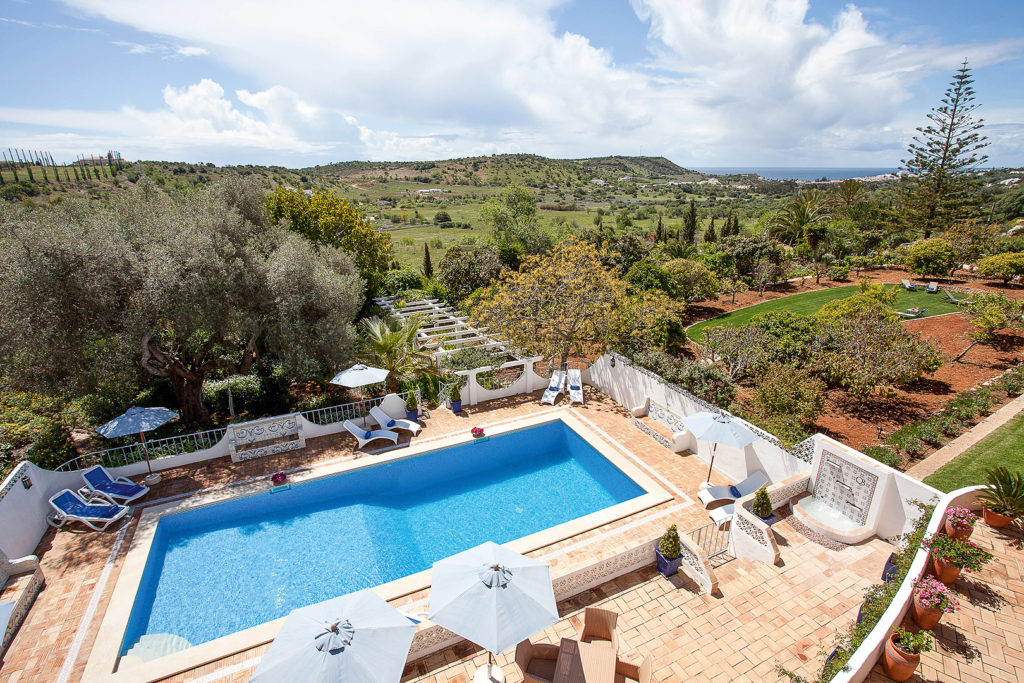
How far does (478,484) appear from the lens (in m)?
12.5

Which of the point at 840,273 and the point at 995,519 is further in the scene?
the point at 840,273

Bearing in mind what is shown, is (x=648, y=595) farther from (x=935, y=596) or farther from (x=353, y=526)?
(x=353, y=526)

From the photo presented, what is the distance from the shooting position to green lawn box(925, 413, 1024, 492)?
1041 centimetres

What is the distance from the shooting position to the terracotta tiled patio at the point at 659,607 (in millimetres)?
7043

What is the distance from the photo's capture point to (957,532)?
7.89m

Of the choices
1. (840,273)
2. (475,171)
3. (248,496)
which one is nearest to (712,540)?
(248,496)

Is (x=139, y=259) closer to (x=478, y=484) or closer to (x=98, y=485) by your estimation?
(x=98, y=485)

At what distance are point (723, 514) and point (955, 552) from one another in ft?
12.1

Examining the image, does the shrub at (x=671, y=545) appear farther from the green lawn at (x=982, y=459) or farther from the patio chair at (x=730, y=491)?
the green lawn at (x=982, y=459)

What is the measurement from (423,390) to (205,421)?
678 cm

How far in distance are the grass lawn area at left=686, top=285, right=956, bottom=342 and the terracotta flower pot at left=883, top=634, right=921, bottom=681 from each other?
55.3 ft

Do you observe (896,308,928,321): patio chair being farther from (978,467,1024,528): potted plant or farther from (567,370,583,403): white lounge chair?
(567,370,583,403): white lounge chair

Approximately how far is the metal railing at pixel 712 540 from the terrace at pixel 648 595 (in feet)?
0.11

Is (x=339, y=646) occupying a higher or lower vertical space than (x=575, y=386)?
higher
